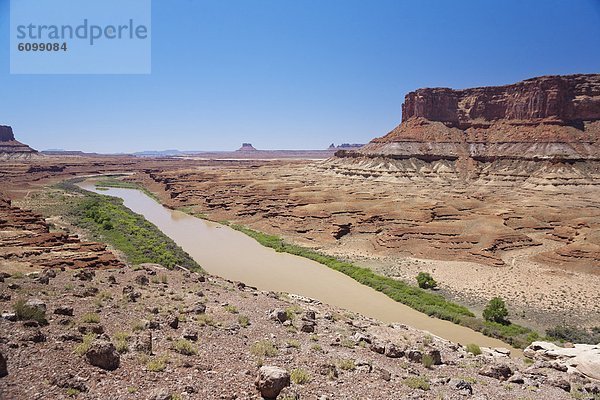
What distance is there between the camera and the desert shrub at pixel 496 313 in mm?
20506

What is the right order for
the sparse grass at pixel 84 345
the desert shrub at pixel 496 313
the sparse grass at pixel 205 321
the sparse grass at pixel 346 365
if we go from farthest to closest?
the desert shrub at pixel 496 313, the sparse grass at pixel 205 321, the sparse grass at pixel 346 365, the sparse grass at pixel 84 345

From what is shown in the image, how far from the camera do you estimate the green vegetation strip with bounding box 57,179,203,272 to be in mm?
28188

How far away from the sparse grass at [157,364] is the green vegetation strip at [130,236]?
16.8 metres

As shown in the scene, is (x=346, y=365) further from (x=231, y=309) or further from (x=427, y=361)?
(x=231, y=309)

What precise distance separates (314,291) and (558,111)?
311ft

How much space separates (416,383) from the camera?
32.1ft

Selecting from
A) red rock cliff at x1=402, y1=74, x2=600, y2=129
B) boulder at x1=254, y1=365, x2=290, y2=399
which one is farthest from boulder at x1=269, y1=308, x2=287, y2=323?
red rock cliff at x1=402, y1=74, x2=600, y2=129

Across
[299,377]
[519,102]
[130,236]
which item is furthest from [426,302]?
[519,102]

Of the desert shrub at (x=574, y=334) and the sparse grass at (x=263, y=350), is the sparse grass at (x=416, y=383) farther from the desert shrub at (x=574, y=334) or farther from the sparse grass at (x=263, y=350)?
the desert shrub at (x=574, y=334)

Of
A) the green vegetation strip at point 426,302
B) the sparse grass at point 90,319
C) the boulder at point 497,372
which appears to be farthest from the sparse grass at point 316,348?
the green vegetation strip at point 426,302

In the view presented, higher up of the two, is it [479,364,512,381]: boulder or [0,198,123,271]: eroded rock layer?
[0,198,123,271]: eroded rock layer

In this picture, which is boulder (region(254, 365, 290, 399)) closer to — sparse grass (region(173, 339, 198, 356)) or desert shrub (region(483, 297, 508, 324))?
sparse grass (region(173, 339, 198, 356))

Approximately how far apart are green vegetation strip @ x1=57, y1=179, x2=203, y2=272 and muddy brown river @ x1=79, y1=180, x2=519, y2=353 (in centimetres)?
213

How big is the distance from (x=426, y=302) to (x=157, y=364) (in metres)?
18.8
